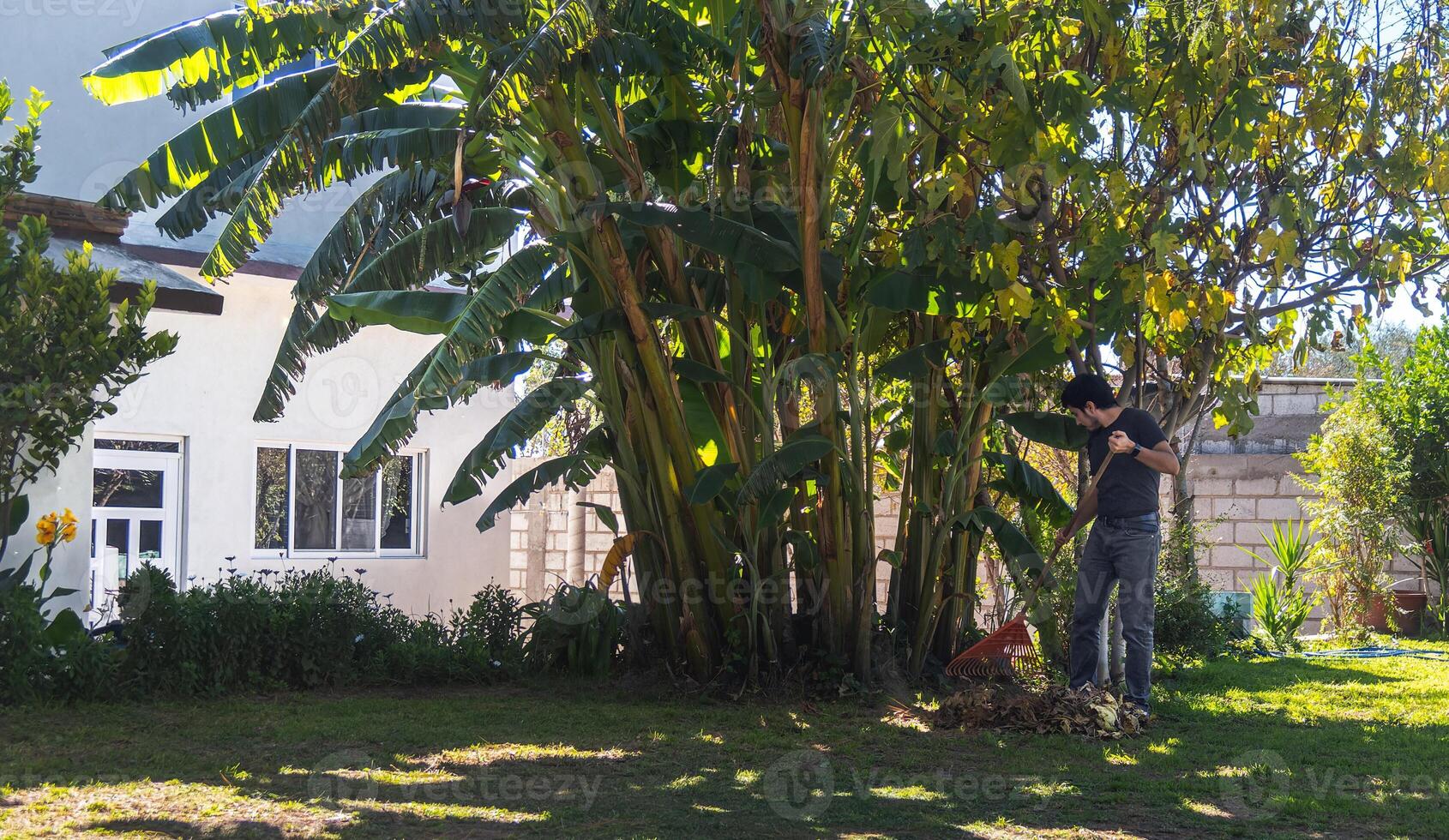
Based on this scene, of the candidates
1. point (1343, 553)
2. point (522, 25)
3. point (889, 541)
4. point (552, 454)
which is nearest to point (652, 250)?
point (522, 25)

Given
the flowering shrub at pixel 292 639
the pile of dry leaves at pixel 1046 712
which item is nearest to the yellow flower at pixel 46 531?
the flowering shrub at pixel 292 639

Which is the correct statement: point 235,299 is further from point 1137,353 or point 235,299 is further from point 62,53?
point 1137,353

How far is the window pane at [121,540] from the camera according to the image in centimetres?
1322

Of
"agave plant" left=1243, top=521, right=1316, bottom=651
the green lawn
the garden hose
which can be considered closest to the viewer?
the green lawn

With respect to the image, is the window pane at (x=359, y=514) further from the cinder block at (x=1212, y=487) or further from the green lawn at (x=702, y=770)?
the cinder block at (x=1212, y=487)

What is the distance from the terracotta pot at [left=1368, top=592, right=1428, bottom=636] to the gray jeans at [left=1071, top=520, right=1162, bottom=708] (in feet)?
21.8

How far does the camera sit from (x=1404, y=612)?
11875 millimetres

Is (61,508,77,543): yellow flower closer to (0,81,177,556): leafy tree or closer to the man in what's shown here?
(0,81,177,556): leafy tree

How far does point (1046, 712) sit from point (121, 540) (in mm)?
10897

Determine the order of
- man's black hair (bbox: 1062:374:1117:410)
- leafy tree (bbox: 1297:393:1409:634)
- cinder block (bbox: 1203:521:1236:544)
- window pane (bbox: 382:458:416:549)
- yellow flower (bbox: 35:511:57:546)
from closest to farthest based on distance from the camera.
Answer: man's black hair (bbox: 1062:374:1117:410)
yellow flower (bbox: 35:511:57:546)
leafy tree (bbox: 1297:393:1409:634)
cinder block (bbox: 1203:521:1236:544)
window pane (bbox: 382:458:416:549)

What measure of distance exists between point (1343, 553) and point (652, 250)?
8106 millimetres

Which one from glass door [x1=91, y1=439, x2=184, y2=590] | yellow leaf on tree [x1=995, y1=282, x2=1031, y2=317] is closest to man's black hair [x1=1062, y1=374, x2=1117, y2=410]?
yellow leaf on tree [x1=995, y1=282, x2=1031, y2=317]

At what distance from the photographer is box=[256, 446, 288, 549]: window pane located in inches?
570

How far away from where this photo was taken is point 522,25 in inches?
265
